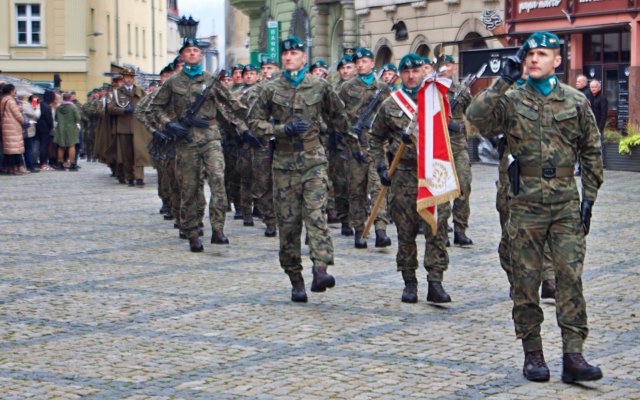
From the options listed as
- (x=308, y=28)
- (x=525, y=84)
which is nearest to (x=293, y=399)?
(x=525, y=84)

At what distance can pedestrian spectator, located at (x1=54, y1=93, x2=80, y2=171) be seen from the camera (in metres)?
30.8

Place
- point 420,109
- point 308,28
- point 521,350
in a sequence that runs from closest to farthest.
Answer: point 521,350, point 420,109, point 308,28

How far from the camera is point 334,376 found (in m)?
7.32

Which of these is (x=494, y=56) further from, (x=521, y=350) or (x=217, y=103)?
(x=521, y=350)

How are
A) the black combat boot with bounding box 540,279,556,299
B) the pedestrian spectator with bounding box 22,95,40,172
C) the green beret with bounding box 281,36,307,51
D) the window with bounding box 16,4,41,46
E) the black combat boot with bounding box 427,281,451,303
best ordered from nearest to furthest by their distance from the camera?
the black combat boot with bounding box 427,281,451,303
the black combat boot with bounding box 540,279,556,299
the green beret with bounding box 281,36,307,51
the pedestrian spectator with bounding box 22,95,40,172
the window with bounding box 16,4,41,46

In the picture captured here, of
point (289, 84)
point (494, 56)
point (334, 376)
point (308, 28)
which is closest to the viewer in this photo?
point (334, 376)

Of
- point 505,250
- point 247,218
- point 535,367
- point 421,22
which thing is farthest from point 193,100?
point 421,22

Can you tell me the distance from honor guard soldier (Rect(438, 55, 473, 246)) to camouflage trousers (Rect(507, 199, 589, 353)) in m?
5.41

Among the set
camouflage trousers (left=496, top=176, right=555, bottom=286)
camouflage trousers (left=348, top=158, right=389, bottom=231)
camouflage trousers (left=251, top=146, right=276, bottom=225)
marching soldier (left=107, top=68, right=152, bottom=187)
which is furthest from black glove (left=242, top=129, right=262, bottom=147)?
marching soldier (left=107, top=68, right=152, bottom=187)

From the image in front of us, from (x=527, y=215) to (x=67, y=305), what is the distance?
4.01 meters

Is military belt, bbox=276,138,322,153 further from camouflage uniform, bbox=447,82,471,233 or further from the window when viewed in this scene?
the window

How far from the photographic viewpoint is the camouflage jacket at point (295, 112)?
1023cm

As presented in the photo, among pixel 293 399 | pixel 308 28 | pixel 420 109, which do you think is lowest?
pixel 293 399

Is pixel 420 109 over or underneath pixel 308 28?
underneath
